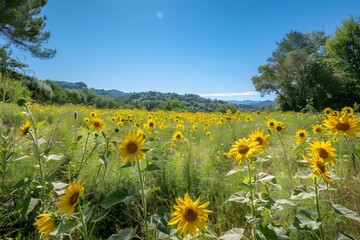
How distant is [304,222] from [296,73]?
27.9 m

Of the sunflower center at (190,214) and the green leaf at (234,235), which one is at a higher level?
the sunflower center at (190,214)

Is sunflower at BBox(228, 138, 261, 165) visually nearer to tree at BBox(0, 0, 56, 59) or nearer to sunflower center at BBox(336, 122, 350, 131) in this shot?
sunflower center at BBox(336, 122, 350, 131)

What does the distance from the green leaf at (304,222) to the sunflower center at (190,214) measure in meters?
0.40

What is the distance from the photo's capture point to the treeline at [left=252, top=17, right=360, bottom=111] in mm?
23078

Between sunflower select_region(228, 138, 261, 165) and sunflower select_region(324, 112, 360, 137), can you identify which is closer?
sunflower select_region(228, 138, 261, 165)

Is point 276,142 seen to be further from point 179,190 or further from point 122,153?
point 122,153

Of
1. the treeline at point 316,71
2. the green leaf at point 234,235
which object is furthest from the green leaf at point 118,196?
the treeline at point 316,71

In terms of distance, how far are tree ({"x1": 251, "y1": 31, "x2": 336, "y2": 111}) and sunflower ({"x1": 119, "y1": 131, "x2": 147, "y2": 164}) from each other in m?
23.2

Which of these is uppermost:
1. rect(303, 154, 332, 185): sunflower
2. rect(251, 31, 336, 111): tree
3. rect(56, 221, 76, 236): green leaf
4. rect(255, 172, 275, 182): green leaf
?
rect(251, 31, 336, 111): tree

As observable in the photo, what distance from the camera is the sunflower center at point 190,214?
96 centimetres

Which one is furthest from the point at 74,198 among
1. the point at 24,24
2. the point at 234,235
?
the point at 24,24

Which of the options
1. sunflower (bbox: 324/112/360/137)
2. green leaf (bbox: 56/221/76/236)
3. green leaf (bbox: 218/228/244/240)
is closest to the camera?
green leaf (bbox: 56/221/76/236)

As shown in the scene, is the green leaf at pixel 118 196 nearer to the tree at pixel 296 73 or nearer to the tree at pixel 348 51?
the tree at pixel 296 73

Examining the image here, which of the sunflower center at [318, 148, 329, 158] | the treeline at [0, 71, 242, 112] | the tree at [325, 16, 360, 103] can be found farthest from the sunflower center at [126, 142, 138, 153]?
the tree at [325, 16, 360, 103]
